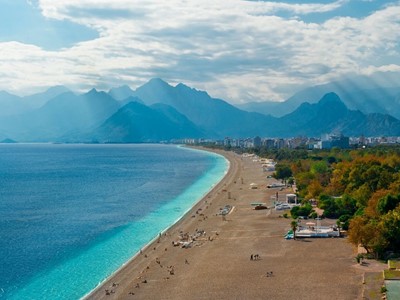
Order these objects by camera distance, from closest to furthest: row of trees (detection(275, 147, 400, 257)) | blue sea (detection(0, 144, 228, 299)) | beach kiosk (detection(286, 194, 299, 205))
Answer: row of trees (detection(275, 147, 400, 257)), blue sea (detection(0, 144, 228, 299)), beach kiosk (detection(286, 194, 299, 205))

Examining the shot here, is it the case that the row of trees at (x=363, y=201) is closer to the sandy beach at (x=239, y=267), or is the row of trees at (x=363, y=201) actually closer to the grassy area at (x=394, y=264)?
the grassy area at (x=394, y=264)

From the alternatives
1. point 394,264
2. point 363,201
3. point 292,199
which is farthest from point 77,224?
point 394,264

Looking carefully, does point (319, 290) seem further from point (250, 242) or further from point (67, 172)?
point (67, 172)

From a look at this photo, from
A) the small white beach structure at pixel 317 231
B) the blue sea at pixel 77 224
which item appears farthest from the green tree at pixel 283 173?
the small white beach structure at pixel 317 231

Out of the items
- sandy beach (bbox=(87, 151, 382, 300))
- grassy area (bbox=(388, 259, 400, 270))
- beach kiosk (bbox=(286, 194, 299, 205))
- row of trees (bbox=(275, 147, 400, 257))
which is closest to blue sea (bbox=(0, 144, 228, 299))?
sandy beach (bbox=(87, 151, 382, 300))

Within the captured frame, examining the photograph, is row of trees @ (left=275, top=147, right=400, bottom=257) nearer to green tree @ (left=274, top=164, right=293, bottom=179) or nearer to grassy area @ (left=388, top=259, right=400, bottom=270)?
grassy area @ (left=388, top=259, right=400, bottom=270)

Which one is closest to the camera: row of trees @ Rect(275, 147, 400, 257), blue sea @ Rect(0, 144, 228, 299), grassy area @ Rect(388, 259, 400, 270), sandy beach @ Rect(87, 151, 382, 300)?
sandy beach @ Rect(87, 151, 382, 300)
